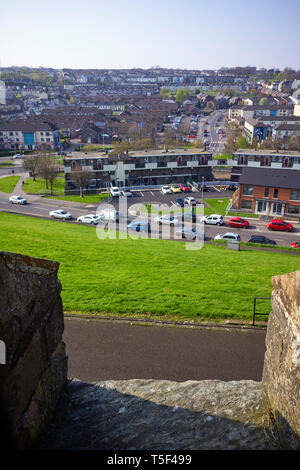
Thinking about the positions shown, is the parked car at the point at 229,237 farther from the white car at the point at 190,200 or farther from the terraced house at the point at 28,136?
the terraced house at the point at 28,136

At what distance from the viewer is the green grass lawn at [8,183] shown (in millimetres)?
46344

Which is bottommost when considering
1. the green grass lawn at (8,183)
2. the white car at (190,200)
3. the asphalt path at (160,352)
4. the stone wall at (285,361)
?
the white car at (190,200)

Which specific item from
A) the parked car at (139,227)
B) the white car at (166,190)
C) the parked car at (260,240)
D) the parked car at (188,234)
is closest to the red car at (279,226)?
the parked car at (260,240)

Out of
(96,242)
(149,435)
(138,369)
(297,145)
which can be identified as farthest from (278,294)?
(297,145)

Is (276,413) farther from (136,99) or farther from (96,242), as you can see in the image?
(136,99)

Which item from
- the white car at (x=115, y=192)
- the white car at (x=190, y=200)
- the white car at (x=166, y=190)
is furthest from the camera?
the white car at (x=166, y=190)

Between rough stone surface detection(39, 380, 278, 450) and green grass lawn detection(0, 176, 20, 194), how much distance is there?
4331 cm

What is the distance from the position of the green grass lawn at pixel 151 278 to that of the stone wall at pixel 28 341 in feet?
17.9

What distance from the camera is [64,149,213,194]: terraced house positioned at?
4856 cm

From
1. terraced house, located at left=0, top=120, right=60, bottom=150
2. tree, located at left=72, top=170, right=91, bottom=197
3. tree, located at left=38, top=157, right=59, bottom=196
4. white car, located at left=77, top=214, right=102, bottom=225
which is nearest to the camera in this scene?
white car, located at left=77, top=214, right=102, bottom=225

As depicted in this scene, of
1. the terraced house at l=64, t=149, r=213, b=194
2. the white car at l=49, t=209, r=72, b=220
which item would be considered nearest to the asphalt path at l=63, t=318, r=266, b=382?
the white car at l=49, t=209, r=72, b=220

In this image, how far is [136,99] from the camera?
15912 cm

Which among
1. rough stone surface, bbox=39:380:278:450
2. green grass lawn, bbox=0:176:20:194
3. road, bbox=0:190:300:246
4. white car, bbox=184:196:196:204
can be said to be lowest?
road, bbox=0:190:300:246

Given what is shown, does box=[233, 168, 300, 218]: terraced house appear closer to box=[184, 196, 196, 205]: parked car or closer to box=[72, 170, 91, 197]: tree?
box=[184, 196, 196, 205]: parked car
